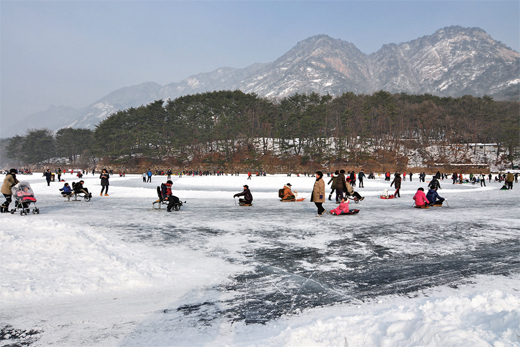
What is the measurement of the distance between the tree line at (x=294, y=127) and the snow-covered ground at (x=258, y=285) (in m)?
58.2

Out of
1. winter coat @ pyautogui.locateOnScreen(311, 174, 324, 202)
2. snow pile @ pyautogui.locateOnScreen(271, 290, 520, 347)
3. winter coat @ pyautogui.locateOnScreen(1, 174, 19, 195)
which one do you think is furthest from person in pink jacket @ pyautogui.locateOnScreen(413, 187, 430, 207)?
winter coat @ pyautogui.locateOnScreen(1, 174, 19, 195)

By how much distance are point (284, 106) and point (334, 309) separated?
243 ft

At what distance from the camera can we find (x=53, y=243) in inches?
266

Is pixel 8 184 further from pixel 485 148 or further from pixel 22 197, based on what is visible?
pixel 485 148

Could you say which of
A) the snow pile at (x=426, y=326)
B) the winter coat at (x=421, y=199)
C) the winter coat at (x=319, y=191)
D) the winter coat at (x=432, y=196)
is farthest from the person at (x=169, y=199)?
the winter coat at (x=432, y=196)

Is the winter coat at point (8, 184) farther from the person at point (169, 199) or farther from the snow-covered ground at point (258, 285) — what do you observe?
the person at point (169, 199)

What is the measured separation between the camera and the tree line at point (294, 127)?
68688mm

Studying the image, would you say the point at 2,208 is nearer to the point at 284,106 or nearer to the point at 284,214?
the point at 284,214

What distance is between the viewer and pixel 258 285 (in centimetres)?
514

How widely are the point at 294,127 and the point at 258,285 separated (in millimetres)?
64982

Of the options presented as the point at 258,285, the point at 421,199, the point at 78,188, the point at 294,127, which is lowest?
the point at 258,285

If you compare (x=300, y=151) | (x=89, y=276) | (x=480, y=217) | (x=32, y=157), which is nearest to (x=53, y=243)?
(x=89, y=276)

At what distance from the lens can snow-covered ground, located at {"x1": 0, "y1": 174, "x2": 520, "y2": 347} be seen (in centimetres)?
350

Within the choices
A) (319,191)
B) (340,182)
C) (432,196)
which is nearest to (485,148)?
(432,196)
